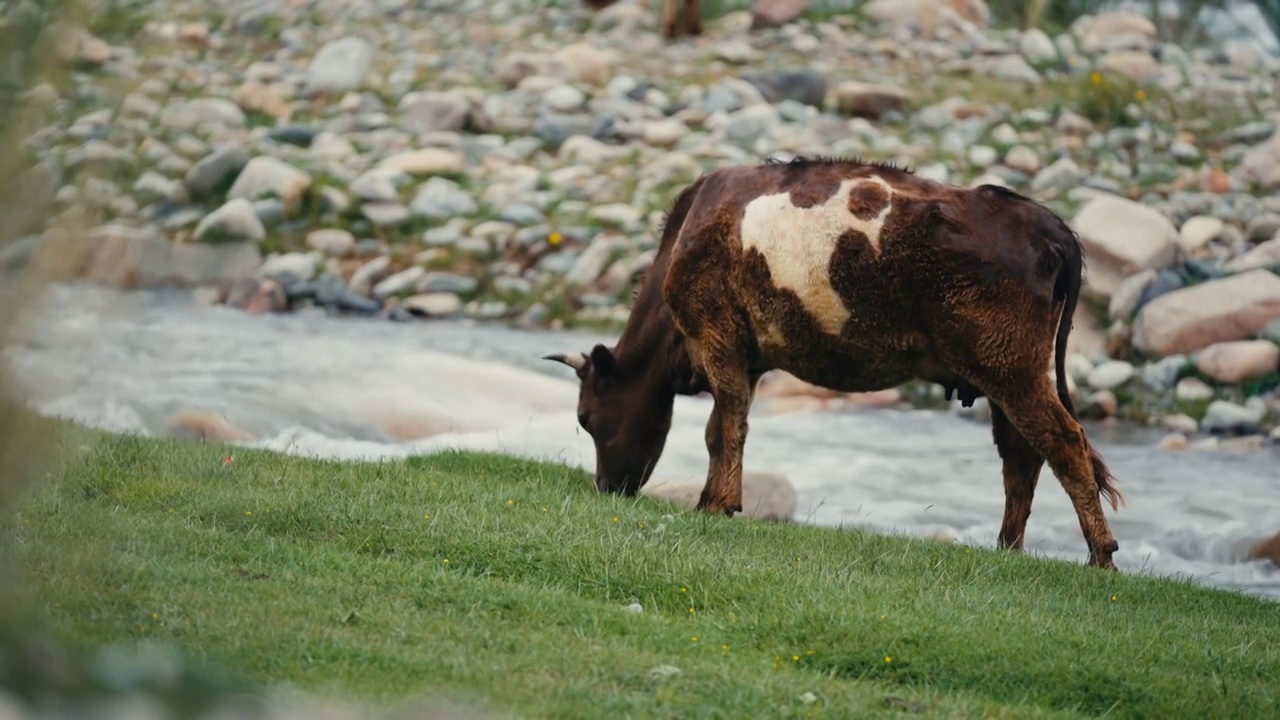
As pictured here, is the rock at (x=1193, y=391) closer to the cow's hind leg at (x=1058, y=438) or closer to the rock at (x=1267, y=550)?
the rock at (x=1267, y=550)

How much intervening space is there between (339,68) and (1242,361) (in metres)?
15.0

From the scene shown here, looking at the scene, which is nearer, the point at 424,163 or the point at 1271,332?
the point at 1271,332

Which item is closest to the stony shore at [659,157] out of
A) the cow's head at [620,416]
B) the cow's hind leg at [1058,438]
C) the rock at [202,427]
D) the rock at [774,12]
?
the rock at [774,12]

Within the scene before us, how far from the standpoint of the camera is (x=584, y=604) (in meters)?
6.62

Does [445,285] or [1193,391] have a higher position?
[1193,391]

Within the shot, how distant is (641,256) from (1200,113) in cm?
867

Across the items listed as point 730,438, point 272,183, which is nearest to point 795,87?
point 272,183

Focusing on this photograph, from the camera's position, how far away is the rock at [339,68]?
81.8ft

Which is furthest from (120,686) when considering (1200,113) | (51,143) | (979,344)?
(1200,113)

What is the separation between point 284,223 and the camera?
68.4 ft

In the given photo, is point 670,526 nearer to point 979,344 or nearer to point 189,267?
point 979,344

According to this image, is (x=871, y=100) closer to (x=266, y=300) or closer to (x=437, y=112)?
(x=437, y=112)

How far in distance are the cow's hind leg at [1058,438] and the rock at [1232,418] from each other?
7040 millimetres

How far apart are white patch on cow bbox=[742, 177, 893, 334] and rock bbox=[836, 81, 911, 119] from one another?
14.2m
